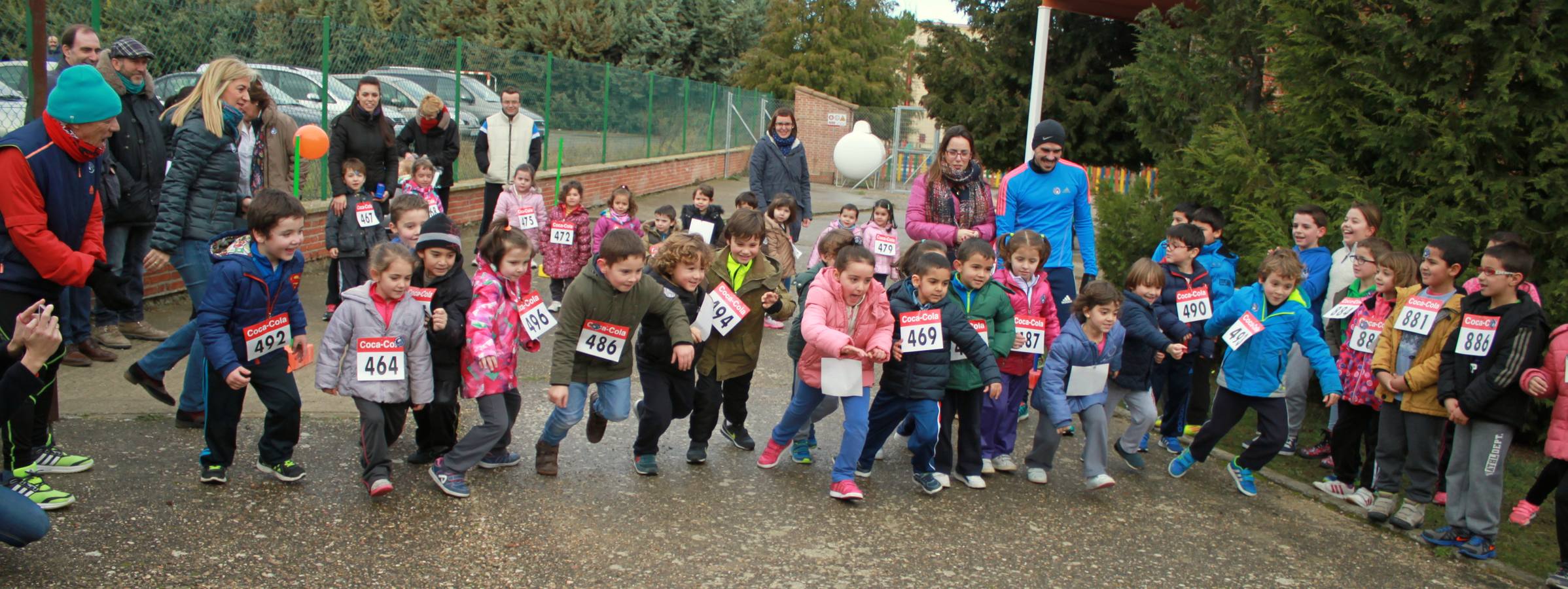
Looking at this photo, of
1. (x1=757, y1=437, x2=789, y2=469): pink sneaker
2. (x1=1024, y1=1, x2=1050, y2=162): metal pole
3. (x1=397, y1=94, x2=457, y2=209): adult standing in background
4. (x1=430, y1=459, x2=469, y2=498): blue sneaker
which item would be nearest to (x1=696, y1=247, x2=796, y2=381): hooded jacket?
(x1=757, y1=437, x2=789, y2=469): pink sneaker

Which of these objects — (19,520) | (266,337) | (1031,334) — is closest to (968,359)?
(1031,334)

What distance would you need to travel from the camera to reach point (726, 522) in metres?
5.00

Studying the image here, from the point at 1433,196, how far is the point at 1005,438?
3214 mm

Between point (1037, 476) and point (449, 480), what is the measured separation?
9.75ft

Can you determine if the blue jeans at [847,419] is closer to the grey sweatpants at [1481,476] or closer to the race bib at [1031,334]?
the race bib at [1031,334]

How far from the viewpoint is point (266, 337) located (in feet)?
15.9

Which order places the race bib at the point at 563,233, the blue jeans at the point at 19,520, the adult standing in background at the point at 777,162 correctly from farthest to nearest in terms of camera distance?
the adult standing in background at the point at 777,162 → the race bib at the point at 563,233 → the blue jeans at the point at 19,520

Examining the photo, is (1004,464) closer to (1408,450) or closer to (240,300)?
(1408,450)

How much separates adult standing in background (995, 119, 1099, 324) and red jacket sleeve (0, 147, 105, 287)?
16.3ft

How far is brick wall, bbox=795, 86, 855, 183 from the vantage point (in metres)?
28.5

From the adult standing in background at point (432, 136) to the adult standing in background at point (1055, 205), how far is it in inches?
225

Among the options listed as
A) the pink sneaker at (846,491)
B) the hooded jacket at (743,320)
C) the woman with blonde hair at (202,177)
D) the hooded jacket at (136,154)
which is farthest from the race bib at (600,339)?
the hooded jacket at (136,154)

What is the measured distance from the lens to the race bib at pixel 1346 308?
6.00 metres

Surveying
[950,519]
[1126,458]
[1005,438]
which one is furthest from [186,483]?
[1126,458]
